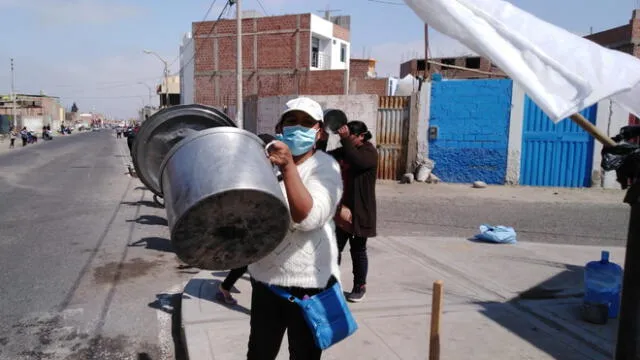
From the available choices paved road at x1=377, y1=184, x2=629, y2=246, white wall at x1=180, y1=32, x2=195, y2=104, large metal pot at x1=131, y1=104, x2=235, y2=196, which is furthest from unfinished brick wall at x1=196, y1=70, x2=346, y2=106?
large metal pot at x1=131, y1=104, x2=235, y2=196

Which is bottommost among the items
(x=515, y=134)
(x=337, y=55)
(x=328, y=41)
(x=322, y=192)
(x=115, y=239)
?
(x=115, y=239)

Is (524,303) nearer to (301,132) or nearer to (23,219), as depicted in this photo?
(301,132)

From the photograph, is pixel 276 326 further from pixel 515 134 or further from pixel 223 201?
pixel 515 134

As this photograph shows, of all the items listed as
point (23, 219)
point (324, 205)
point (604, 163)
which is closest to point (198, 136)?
point (324, 205)

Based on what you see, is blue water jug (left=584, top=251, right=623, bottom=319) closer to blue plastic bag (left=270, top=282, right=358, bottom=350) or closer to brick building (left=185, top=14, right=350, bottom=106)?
blue plastic bag (left=270, top=282, right=358, bottom=350)

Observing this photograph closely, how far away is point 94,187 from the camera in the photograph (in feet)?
39.4

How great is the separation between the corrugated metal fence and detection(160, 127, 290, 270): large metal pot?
1198 cm

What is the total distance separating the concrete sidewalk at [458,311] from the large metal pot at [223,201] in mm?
1606

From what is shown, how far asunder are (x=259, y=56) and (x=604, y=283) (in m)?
29.8

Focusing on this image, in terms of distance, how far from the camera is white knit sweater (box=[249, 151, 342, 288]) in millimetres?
2078

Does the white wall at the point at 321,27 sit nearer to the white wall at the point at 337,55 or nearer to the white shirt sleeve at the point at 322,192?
the white wall at the point at 337,55

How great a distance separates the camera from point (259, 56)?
3155 cm

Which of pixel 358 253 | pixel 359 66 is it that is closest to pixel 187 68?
pixel 359 66

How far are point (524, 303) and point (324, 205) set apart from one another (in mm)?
3030
